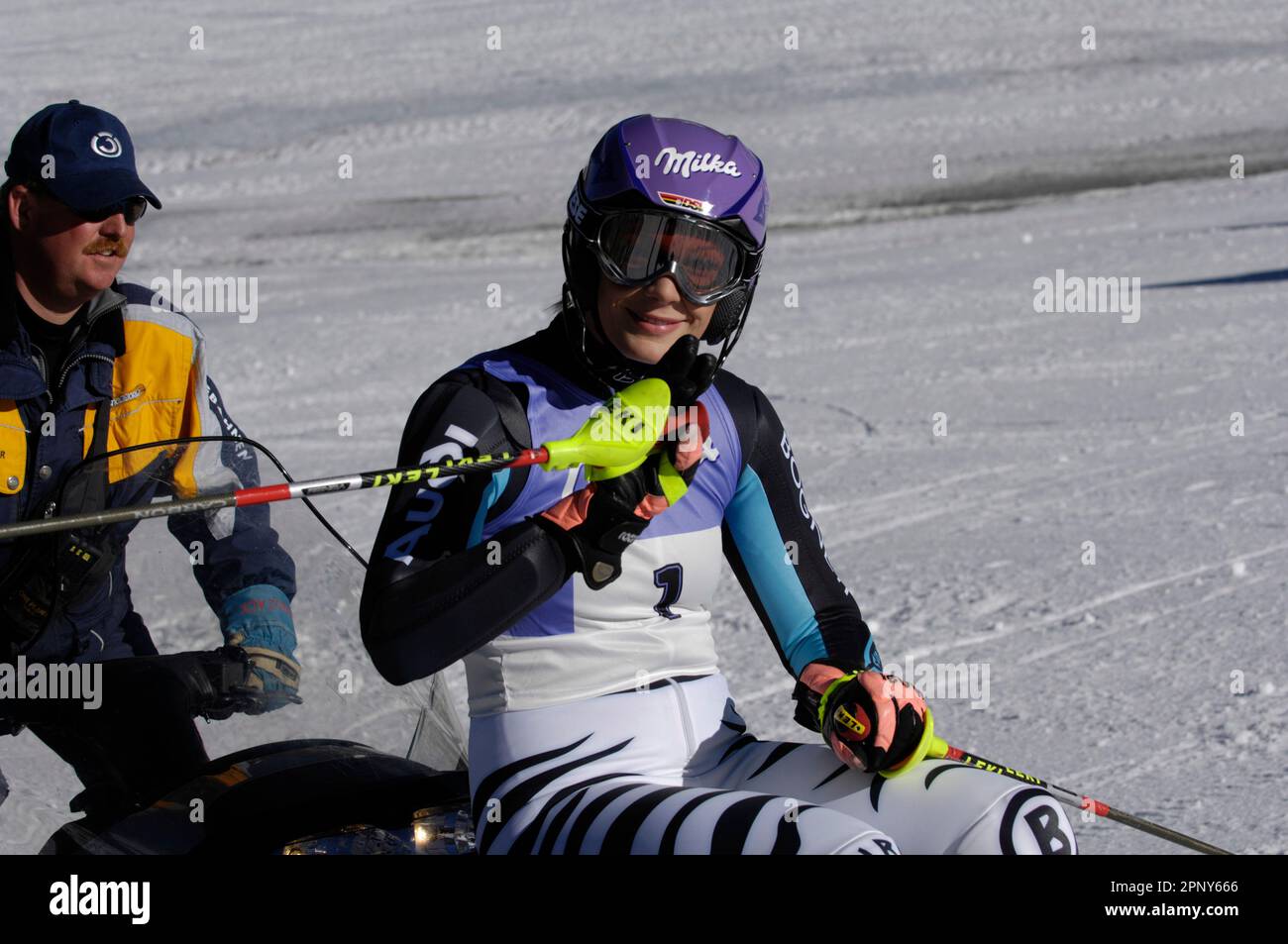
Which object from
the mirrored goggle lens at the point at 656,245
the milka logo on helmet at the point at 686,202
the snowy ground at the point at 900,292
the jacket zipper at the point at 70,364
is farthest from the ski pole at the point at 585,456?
the jacket zipper at the point at 70,364

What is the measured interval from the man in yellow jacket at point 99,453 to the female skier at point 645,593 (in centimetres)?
41

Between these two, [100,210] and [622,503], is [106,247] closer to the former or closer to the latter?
[100,210]

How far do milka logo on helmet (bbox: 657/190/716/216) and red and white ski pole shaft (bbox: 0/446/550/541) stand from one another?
55cm

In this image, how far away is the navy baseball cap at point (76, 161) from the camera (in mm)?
3697

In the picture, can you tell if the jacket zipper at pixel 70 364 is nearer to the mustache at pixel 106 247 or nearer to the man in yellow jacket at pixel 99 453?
the man in yellow jacket at pixel 99 453

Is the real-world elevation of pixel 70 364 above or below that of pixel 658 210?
below

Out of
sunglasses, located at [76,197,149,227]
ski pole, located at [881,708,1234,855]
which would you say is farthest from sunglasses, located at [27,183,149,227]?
ski pole, located at [881,708,1234,855]

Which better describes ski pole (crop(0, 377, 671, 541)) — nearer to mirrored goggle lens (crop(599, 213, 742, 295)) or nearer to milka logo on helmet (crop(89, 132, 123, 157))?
mirrored goggle lens (crop(599, 213, 742, 295))

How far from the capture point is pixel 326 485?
2.68 m

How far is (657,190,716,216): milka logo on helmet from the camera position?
305 centimetres

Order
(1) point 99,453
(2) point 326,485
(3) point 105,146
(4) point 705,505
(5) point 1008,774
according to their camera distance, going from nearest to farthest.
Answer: (2) point 326,485
(5) point 1008,774
(4) point 705,505
(1) point 99,453
(3) point 105,146

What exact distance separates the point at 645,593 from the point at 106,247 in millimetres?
1603

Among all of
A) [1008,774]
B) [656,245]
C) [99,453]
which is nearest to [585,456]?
[656,245]
